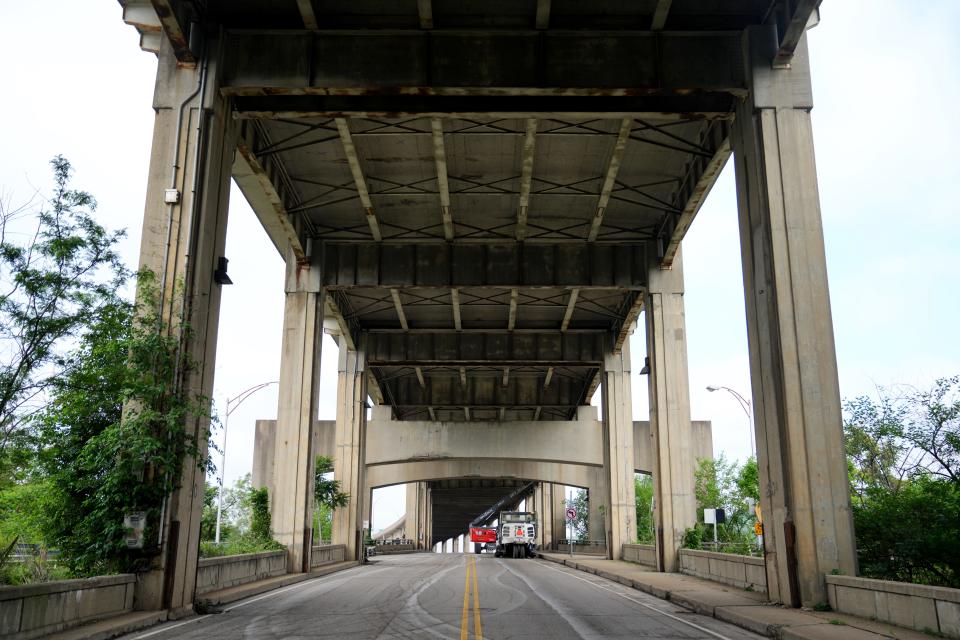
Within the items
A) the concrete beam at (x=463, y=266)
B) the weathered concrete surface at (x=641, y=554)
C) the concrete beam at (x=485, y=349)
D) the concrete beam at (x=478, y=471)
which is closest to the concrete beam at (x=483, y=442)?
the concrete beam at (x=478, y=471)

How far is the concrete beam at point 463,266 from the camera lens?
3122cm

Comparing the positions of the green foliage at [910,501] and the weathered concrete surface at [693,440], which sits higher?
the weathered concrete surface at [693,440]

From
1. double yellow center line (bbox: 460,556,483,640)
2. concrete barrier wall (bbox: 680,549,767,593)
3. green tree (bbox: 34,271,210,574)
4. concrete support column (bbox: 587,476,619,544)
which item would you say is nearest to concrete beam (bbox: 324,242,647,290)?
concrete barrier wall (bbox: 680,549,767,593)

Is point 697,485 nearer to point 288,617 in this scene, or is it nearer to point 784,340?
point 784,340

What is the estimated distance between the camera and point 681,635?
12.2 m

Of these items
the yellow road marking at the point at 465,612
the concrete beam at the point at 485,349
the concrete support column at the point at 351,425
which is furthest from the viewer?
the concrete beam at the point at 485,349

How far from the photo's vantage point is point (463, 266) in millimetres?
31344

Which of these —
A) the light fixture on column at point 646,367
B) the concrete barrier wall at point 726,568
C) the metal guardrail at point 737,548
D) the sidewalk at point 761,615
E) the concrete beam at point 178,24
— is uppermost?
the concrete beam at point 178,24

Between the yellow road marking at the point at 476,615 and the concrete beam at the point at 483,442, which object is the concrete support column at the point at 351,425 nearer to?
the concrete beam at the point at 483,442

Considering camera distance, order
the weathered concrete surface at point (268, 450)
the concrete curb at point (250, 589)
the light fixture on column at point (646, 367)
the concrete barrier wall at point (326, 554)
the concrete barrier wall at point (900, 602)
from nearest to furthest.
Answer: the concrete barrier wall at point (900, 602), the concrete curb at point (250, 589), the light fixture on column at point (646, 367), the concrete barrier wall at point (326, 554), the weathered concrete surface at point (268, 450)

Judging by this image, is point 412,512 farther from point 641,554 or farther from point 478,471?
point 641,554

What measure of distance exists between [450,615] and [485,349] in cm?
2786

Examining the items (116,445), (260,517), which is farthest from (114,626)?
(260,517)

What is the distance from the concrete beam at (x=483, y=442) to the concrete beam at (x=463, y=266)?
20.3 meters
